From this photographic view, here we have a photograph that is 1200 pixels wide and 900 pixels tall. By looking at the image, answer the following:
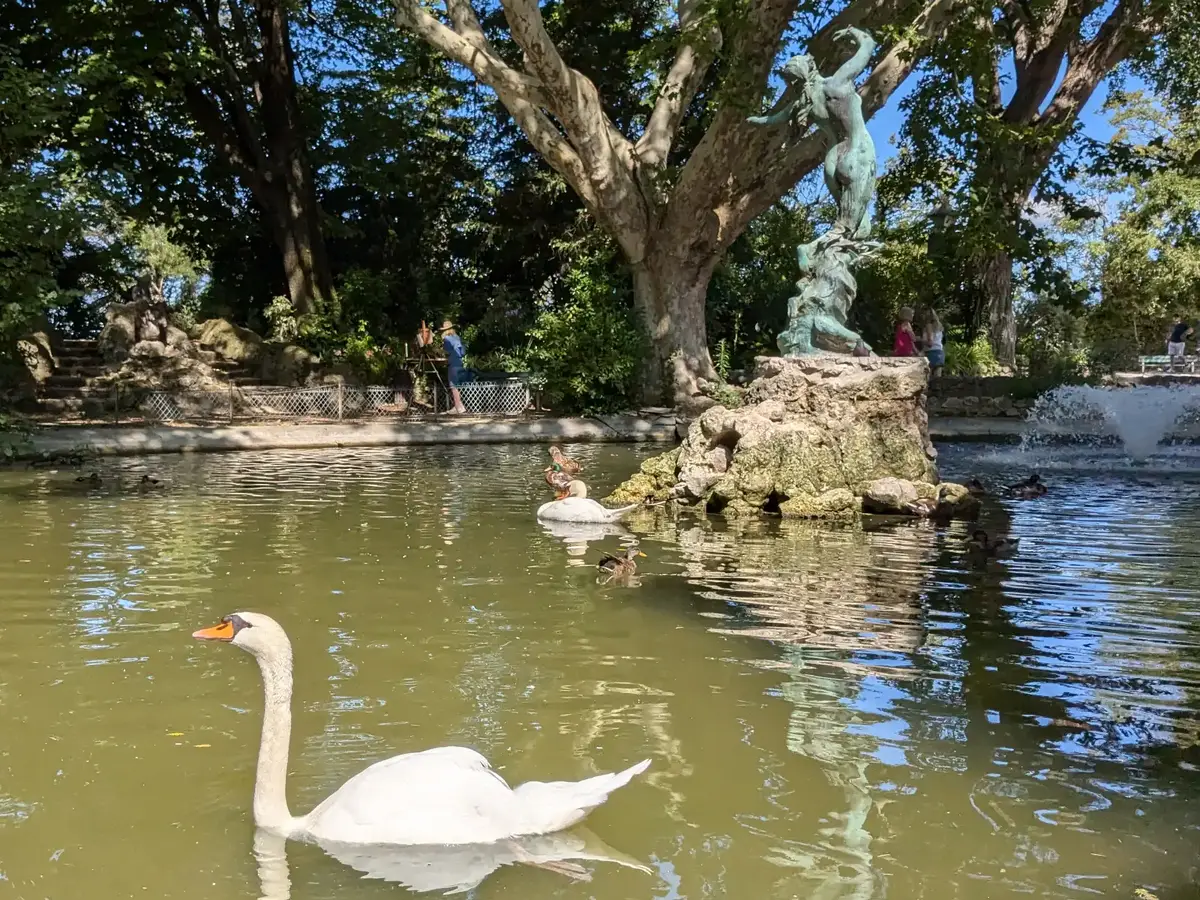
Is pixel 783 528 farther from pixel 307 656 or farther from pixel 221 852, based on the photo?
pixel 221 852

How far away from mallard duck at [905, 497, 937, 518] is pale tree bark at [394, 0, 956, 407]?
9856mm

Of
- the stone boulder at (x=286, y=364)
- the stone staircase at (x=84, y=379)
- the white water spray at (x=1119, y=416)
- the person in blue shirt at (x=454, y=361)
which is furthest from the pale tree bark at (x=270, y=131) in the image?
the white water spray at (x=1119, y=416)

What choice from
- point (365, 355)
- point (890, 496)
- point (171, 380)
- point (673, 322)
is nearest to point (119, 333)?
point (171, 380)

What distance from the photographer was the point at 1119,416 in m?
17.1

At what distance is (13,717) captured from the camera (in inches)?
178

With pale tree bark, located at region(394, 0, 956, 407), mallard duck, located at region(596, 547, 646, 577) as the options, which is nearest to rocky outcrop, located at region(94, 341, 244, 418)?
pale tree bark, located at region(394, 0, 956, 407)

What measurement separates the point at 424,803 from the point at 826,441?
318 inches

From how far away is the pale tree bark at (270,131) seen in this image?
25.3 m

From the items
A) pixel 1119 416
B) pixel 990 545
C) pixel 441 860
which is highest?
pixel 1119 416

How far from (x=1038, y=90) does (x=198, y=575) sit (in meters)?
21.8

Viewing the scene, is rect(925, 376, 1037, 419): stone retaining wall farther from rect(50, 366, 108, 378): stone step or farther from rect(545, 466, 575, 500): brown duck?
rect(50, 366, 108, 378): stone step

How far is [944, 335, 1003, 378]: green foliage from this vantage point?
2406 centimetres

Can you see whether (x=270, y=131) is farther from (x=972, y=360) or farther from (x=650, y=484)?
(x=650, y=484)

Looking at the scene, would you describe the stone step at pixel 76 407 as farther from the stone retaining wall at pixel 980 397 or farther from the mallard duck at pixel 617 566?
the mallard duck at pixel 617 566
